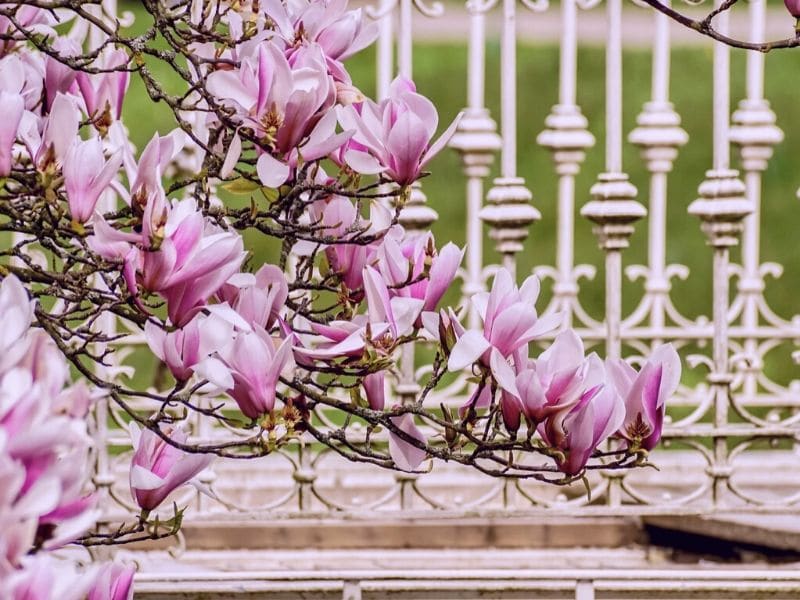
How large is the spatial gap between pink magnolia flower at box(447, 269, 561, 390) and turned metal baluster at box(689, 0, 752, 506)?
174 cm

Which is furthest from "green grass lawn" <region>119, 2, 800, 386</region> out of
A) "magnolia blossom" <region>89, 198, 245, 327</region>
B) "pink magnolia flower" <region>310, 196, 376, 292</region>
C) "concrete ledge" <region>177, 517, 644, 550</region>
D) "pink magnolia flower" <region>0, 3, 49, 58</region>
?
"magnolia blossom" <region>89, 198, 245, 327</region>

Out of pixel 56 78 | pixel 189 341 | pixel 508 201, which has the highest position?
pixel 508 201

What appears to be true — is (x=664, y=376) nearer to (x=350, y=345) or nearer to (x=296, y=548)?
(x=350, y=345)

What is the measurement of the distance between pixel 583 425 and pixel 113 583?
0.53 metres

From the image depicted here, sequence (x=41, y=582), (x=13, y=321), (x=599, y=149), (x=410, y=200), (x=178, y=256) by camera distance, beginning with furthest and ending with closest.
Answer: (x=599, y=149) < (x=410, y=200) < (x=178, y=256) < (x=13, y=321) < (x=41, y=582)

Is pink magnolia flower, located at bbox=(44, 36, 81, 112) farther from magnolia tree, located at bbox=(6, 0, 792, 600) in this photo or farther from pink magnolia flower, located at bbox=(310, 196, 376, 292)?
pink magnolia flower, located at bbox=(310, 196, 376, 292)

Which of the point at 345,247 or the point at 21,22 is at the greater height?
the point at 21,22

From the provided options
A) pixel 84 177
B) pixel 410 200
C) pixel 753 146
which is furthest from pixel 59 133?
pixel 753 146

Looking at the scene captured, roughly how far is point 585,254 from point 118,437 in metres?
3.90

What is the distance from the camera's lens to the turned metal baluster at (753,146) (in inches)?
139

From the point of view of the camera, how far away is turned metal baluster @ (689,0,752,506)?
3.25 meters

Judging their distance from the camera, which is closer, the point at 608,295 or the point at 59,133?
the point at 59,133

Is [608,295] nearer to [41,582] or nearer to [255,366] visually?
[255,366]

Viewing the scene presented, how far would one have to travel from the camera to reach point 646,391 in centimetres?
166
